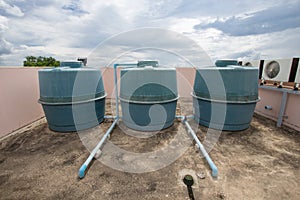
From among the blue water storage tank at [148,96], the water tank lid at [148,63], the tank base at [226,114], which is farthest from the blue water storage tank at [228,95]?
the water tank lid at [148,63]

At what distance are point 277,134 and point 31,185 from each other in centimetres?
526

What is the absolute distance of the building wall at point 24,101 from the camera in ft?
12.0

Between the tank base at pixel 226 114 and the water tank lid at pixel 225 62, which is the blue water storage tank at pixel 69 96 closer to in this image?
the tank base at pixel 226 114

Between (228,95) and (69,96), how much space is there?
387 cm

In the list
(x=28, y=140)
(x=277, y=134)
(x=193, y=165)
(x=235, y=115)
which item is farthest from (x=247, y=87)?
(x=28, y=140)

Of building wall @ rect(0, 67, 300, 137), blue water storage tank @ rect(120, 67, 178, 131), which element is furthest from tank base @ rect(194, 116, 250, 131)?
building wall @ rect(0, 67, 300, 137)

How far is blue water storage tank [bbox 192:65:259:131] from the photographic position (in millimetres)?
3516

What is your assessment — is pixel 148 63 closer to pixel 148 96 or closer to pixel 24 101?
pixel 148 96

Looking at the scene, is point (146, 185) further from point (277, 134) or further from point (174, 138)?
point (277, 134)

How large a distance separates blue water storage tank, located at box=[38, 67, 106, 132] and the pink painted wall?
848 mm

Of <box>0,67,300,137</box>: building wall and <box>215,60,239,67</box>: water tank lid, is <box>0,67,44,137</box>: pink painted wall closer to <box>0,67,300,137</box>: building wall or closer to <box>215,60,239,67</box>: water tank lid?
<box>0,67,300,137</box>: building wall

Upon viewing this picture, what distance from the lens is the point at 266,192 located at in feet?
6.56

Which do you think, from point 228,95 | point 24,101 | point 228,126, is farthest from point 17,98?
point 228,126


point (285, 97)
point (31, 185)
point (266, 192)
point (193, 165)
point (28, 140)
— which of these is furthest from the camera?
point (285, 97)
